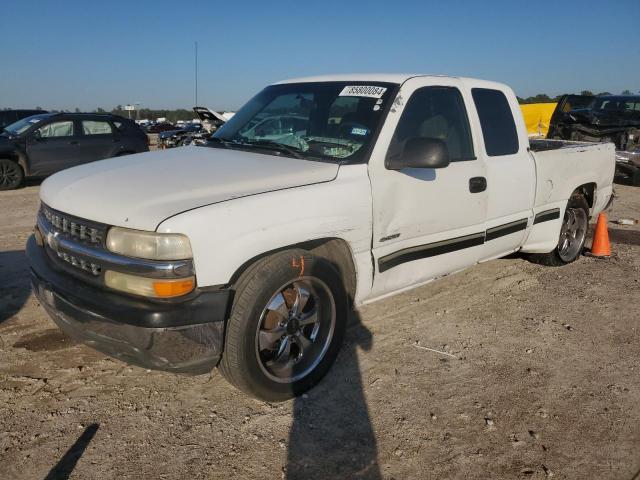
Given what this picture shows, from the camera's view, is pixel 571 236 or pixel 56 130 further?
pixel 56 130

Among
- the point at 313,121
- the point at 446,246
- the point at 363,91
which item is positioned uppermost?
the point at 363,91

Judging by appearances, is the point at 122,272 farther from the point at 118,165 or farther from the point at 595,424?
the point at 595,424

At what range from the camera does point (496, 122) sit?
451cm

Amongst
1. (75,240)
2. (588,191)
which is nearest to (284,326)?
(75,240)

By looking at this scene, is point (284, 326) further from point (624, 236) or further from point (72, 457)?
point (624, 236)

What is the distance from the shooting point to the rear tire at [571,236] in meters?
5.77

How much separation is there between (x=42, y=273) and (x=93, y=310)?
1.97ft

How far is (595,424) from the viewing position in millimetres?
3059

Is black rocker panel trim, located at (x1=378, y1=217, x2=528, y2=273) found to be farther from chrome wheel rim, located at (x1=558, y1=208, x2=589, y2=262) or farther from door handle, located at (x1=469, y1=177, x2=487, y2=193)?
chrome wheel rim, located at (x1=558, y1=208, x2=589, y2=262)

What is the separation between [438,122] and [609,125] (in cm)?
1125

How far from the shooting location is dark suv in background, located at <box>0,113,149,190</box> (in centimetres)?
1134

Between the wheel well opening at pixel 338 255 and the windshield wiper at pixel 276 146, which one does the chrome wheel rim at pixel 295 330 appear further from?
the windshield wiper at pixel 276 146

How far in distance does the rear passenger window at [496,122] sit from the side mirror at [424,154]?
1121mm

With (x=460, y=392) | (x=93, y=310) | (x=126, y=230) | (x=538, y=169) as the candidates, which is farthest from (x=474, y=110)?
(x=93, y=310)
